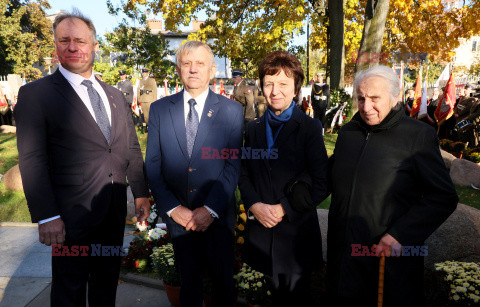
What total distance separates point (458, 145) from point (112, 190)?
32.7ft

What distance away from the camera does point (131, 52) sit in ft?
78.3

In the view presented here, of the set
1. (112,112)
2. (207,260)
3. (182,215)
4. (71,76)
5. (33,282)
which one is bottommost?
(33,282)

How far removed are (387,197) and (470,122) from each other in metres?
8.90

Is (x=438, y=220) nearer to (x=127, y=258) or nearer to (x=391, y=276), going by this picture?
(x=391, y=276)

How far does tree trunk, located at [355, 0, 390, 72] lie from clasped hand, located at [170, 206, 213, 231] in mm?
8254

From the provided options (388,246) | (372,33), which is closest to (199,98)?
(388,246)

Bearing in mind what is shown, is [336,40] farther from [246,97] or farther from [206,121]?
[206,121]

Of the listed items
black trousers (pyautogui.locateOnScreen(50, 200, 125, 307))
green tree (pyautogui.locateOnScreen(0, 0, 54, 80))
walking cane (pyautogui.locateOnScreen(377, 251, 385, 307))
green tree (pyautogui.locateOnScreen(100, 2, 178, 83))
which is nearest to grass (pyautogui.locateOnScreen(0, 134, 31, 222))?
black trousers (pyautogui.locateOnScreen(50, 200, 125, 307))

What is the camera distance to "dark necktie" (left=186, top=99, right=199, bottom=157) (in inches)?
92.9

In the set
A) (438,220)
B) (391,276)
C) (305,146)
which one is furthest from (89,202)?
(438,220)

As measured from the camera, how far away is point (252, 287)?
9.77 ft

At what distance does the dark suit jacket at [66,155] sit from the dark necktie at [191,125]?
0.53 m

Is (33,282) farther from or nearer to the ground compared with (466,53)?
nearer to the ground

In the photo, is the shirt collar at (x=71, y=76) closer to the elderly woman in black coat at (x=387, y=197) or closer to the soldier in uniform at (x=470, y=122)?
the elderly woman in black coat at (x=387, y=197)
